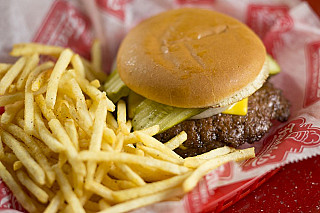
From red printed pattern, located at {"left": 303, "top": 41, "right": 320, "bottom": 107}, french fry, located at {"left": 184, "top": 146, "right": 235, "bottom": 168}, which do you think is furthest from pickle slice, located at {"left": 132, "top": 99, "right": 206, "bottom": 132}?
red printed pattern, located at {"left": 303, "top": 41, "right": 320, "bottom": 107}

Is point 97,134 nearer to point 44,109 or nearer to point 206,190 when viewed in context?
point 44,109

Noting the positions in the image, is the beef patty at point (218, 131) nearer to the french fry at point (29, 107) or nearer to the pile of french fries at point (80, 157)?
the pile of french fries at point (80, 157)

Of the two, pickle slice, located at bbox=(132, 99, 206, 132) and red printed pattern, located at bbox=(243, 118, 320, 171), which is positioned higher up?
pickle slice, located at bbox=(132, 99, 206, 132)

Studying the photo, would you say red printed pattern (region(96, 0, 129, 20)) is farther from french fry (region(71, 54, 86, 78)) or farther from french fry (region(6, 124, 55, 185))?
french fry (region(6, 124, 55, 185))

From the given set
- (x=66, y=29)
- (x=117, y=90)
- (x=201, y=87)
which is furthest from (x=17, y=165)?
(x=66, y=29)

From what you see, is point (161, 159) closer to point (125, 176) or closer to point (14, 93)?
point (125, 176)

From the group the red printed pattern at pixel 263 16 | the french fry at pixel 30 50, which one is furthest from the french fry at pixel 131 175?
the red printed pattern at pixel 263 16

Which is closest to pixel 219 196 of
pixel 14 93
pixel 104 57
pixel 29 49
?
pixel 14 93
